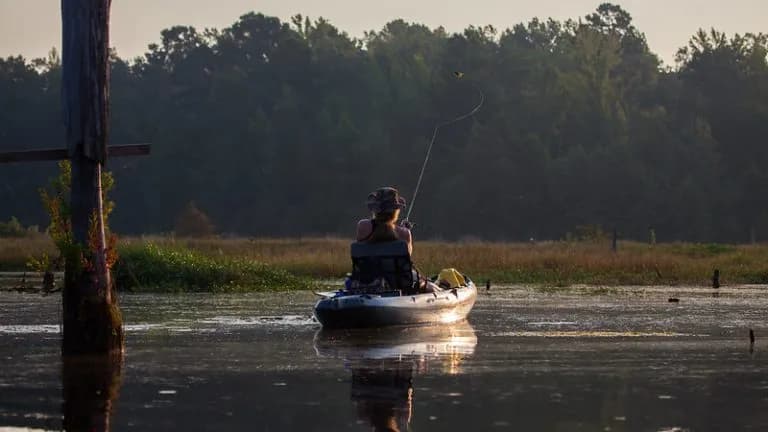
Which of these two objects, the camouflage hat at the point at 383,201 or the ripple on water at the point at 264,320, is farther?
the ripple on water at the point at 264,320

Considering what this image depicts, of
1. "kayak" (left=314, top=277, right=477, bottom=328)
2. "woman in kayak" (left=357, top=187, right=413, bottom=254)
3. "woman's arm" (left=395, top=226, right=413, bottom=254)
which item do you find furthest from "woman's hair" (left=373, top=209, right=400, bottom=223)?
"kayak" (left=314, top=277, right=477, bottom=328)

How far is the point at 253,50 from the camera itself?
13000 cm

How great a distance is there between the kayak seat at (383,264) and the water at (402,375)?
2.44 feet

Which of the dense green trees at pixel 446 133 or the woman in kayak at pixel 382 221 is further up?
the dense green trees at pixel 446 133

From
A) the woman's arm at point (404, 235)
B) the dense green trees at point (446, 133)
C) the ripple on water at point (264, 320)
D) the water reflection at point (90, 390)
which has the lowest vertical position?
the water reflection at point (90, 390)

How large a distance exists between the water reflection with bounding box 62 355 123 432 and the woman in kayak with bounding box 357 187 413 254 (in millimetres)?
5724

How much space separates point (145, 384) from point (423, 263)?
27952mm

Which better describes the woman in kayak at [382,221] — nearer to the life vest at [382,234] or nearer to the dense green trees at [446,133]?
the life vest at [382,234]

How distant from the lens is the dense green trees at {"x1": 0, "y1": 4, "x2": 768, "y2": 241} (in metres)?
92.8

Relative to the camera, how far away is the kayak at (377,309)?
22047mm

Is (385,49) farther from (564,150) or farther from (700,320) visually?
(700,320)

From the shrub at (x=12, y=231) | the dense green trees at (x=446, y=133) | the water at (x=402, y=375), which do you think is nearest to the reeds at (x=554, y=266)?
the water at (x=402, y=375)

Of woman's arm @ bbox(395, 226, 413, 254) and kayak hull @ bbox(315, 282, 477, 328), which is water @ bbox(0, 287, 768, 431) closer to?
kayak hull @ bbox(315, 282, 477, 328)

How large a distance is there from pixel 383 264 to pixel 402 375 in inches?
260
